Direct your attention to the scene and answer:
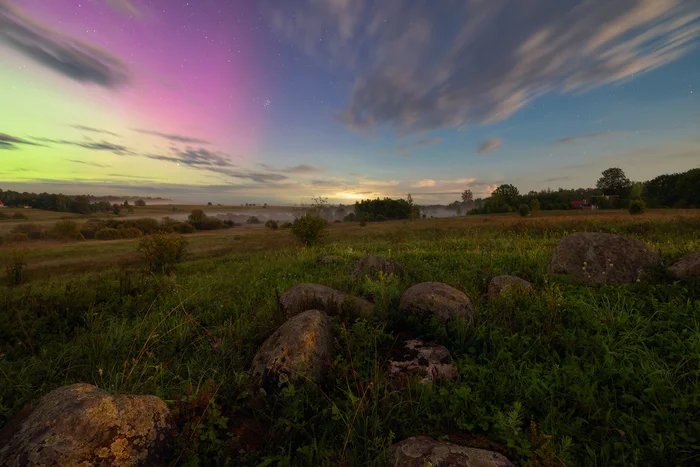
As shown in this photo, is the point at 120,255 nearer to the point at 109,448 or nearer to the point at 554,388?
the point at 109,448

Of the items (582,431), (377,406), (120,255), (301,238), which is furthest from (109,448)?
(120,255)

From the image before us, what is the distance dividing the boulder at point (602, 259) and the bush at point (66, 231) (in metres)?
50.3

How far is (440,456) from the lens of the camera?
7.41ft

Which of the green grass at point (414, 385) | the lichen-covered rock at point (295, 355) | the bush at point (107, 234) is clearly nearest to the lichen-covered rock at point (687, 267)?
the green grass at point (414, 385)

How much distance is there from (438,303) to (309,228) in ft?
50.7

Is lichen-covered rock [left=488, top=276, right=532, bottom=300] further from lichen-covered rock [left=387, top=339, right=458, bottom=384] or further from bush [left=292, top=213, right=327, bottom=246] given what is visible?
bush [left=292, top=213, right=327, bottom=246]

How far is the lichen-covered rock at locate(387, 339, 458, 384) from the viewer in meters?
3.50

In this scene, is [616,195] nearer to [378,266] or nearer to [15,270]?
[378,266]

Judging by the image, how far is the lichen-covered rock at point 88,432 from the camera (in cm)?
205

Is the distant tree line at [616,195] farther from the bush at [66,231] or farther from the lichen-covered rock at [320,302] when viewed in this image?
the bush at [66,231]

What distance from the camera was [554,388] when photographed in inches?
129

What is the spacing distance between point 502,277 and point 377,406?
4.74 m

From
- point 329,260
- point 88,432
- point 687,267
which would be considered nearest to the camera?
point 88,432

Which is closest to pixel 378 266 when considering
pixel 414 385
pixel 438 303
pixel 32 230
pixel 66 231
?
pixel 438 303
